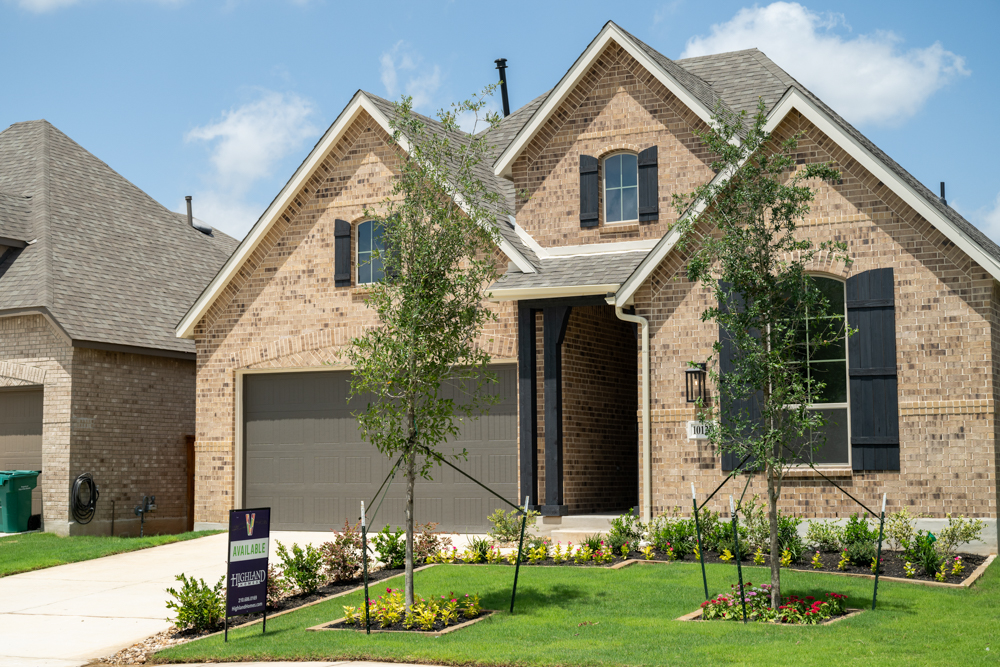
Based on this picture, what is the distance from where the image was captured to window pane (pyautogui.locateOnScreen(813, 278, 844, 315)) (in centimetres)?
1443

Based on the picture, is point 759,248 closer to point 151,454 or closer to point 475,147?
point 475,147

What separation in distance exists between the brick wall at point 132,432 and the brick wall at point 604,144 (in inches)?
335

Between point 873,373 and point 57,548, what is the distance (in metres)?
12.8

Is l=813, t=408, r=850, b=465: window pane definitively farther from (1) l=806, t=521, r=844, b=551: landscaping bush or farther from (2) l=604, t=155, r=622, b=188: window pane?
(2) l=604, t=155, r=622, b=188: window pane

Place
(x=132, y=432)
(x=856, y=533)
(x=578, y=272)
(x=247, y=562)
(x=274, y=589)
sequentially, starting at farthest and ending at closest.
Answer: (x=132, y=432)
(x=578, y=272)
(x=856, y=533)
(x=274, y=589)
(x=247, y=562)

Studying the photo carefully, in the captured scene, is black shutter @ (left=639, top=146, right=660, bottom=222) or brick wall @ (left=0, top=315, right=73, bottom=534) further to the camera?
brick wall @ (left=0, top=315, right=73, bottom=534)

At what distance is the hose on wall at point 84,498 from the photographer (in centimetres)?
1928

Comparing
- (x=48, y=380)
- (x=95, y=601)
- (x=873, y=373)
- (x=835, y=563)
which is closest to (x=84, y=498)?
(x=48, y=380)

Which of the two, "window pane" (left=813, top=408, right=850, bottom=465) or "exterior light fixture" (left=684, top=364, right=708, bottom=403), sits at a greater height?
"exterior light fixture" (left=684, top=364, right=708, bottom=403)

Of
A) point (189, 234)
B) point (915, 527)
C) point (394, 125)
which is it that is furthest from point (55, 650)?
point (189, 234)

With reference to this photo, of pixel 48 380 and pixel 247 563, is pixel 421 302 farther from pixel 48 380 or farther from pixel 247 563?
pixel 48 380

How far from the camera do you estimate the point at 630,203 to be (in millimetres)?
17344

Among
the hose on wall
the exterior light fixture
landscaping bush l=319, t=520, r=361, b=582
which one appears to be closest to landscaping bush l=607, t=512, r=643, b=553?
the exterior light fixture

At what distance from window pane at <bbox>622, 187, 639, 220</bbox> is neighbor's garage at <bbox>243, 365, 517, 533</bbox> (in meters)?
3.14
